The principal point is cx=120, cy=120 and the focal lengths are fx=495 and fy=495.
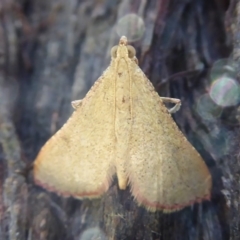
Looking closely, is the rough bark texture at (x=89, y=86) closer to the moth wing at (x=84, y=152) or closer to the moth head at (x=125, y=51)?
the moth wing at (x=84, y=152)

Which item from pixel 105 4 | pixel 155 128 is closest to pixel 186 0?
pixel 105 4

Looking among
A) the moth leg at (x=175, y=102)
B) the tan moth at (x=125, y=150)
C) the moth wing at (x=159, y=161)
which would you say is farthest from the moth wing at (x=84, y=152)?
the moth leg at (x=175, y=102)

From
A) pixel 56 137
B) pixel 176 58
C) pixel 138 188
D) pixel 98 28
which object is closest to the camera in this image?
pixel 138 188

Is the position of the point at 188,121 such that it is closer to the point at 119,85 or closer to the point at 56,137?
the point at 119,85

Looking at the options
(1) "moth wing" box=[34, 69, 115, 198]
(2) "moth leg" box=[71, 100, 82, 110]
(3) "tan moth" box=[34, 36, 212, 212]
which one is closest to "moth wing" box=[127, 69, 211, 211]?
(3) "tan moth" box=[34, 36, 212, 212]

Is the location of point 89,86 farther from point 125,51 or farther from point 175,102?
point 175,102

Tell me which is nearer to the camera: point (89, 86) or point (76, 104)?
point (76, 104)

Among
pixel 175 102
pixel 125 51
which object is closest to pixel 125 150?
A: pixel 175 102

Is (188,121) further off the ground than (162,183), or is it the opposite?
(188,121)
